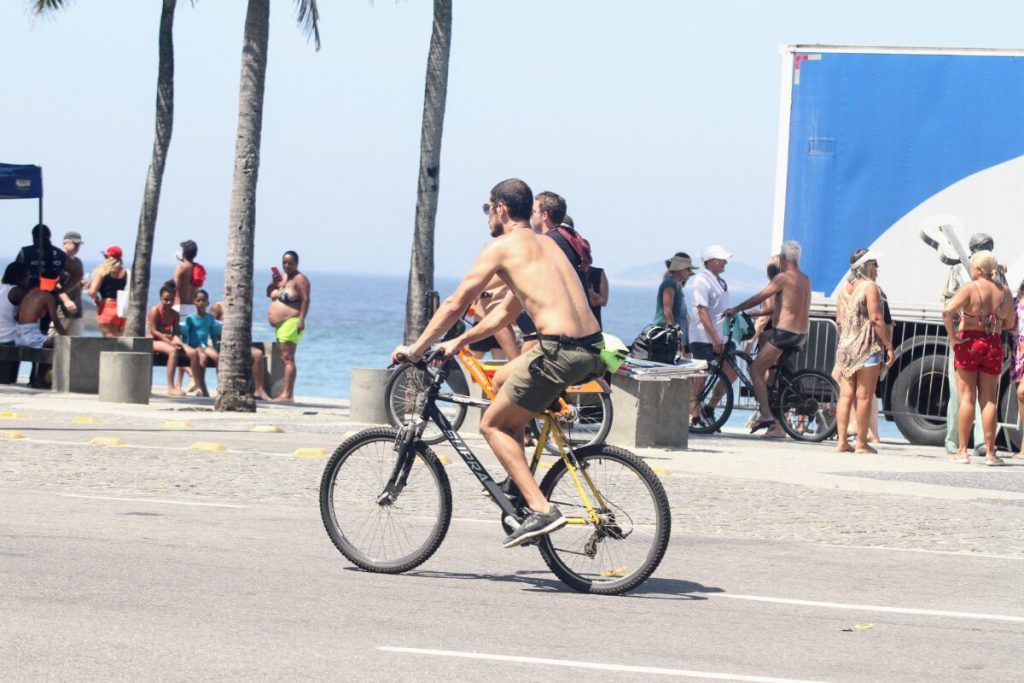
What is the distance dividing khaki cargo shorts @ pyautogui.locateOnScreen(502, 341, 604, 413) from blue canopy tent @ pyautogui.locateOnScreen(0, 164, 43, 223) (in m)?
15.8

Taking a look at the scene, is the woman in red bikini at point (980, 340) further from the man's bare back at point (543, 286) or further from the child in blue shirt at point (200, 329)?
the child in blue shirt at point (200, 329)

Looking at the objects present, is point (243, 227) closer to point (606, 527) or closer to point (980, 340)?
point (980, 340)

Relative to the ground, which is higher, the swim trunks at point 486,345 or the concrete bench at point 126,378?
the swim trunks at point 486,345

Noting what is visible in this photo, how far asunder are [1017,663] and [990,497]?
5.96m

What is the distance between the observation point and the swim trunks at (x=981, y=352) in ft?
48.7

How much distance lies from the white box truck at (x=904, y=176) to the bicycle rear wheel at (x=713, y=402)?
1085 mm

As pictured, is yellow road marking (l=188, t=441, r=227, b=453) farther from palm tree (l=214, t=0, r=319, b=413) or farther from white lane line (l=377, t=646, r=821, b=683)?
white lane line (l=377, t=646, r=821, b=683)

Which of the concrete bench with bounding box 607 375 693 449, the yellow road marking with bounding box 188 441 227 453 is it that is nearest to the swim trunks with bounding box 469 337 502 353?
the concrete bench with bounding box 607 375 693 449

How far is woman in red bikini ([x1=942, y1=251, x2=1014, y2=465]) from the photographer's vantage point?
14.6 m

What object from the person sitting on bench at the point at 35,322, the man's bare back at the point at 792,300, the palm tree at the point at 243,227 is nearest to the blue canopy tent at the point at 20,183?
the person sitting on bench at the point at 35,322

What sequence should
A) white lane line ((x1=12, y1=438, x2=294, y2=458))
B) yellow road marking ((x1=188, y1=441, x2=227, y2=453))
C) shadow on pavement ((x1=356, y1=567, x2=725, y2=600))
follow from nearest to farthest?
shadow on pavement ((x1=356, y1=567, x2=725, y2=600))
white lane line ((x1=12, y1=438, x2=294, y2=458))
yellow road marking ((x1=188, y1=441, x2=227, y2=453))

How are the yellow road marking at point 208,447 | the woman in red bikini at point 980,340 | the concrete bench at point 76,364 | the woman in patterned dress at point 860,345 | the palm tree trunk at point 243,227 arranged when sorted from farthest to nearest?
the concrete bench at point 76,364 < the palm tree trunk at point 243,227 < the woman in patterned dress at point 860,345 < the woman in red bikini at point 980,340 < the yellow road marking at point 208,447

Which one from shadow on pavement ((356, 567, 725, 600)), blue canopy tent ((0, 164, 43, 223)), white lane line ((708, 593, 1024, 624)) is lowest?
shadow on pavement ((356, 567, 725, 600))

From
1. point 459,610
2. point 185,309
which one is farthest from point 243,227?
point 459,610
